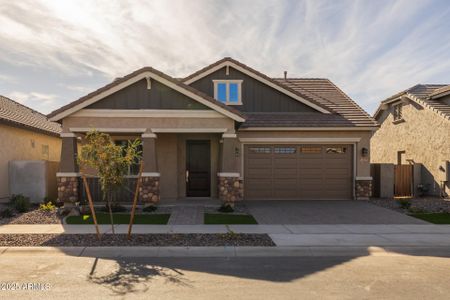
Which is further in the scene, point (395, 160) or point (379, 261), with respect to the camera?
point (395, 160)

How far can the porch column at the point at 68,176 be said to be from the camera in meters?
11.7

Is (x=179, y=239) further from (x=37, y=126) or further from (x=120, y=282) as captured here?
(x=37, y=126)

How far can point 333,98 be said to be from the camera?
16.9 metres

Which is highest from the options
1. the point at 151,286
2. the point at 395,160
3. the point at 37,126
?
the point at 37,126

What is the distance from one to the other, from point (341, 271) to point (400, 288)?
3.24 ft

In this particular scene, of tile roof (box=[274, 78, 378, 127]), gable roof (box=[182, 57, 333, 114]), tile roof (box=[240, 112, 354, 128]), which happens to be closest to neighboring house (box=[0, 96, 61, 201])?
gable roof (box=[182, 57, 333, 114])

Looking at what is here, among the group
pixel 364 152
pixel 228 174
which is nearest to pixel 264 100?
pixel 228 174

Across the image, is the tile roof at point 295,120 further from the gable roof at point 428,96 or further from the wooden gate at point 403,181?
the gable roof at point 428,96

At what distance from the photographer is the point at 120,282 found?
5133 millimetres

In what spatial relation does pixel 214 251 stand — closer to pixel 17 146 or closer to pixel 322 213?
pixel 322 213

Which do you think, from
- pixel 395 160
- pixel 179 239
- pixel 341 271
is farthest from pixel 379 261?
pixel 395 160

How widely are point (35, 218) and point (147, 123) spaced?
4.85 meters

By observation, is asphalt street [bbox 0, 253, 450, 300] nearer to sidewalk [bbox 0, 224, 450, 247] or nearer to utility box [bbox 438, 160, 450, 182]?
→ sidewalk [bbox 0, 224, 450, 247]

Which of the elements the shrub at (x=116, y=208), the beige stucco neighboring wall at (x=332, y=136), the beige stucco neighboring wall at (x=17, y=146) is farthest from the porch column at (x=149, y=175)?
the beige stucco neighboring wall at (x=17, y=146)
